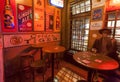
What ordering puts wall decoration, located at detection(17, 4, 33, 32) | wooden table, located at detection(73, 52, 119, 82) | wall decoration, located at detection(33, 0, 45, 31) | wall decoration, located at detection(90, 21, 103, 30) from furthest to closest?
wall decoration, located at detection(33, 0, 45, 31)
wall decoration, located at detection(90, 21, 103, 30)
wall decoration, located at detection(17, 4, 33, 32)
wooden table, located at detection(73, 52, 119, 82)

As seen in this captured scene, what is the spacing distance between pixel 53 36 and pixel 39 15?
106 cm

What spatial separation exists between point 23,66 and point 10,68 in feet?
1.29

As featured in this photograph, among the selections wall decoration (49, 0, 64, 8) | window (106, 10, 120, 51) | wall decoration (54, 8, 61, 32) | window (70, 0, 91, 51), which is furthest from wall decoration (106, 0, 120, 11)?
wall decoration (54, 8, 61, 32)

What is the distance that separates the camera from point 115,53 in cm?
229

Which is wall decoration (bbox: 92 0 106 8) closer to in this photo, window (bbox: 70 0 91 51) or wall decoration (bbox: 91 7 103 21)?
wall decoration (bbox: 91 7 103 21)

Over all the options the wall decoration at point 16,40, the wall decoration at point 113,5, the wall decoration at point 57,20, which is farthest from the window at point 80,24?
the wall decoration at point 16,40

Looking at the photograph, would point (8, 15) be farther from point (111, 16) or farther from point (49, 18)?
point (111, 16)

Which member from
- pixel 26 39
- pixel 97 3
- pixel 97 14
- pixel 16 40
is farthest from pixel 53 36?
pixel 97 3

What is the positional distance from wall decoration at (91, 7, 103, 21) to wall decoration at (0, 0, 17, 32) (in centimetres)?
251

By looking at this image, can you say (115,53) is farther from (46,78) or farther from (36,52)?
(36,52)

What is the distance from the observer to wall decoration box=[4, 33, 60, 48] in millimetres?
2441

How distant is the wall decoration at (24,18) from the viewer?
262cm

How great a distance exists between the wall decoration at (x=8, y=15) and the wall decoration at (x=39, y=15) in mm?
705

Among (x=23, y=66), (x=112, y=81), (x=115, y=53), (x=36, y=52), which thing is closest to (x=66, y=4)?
(x=36, y=52)
